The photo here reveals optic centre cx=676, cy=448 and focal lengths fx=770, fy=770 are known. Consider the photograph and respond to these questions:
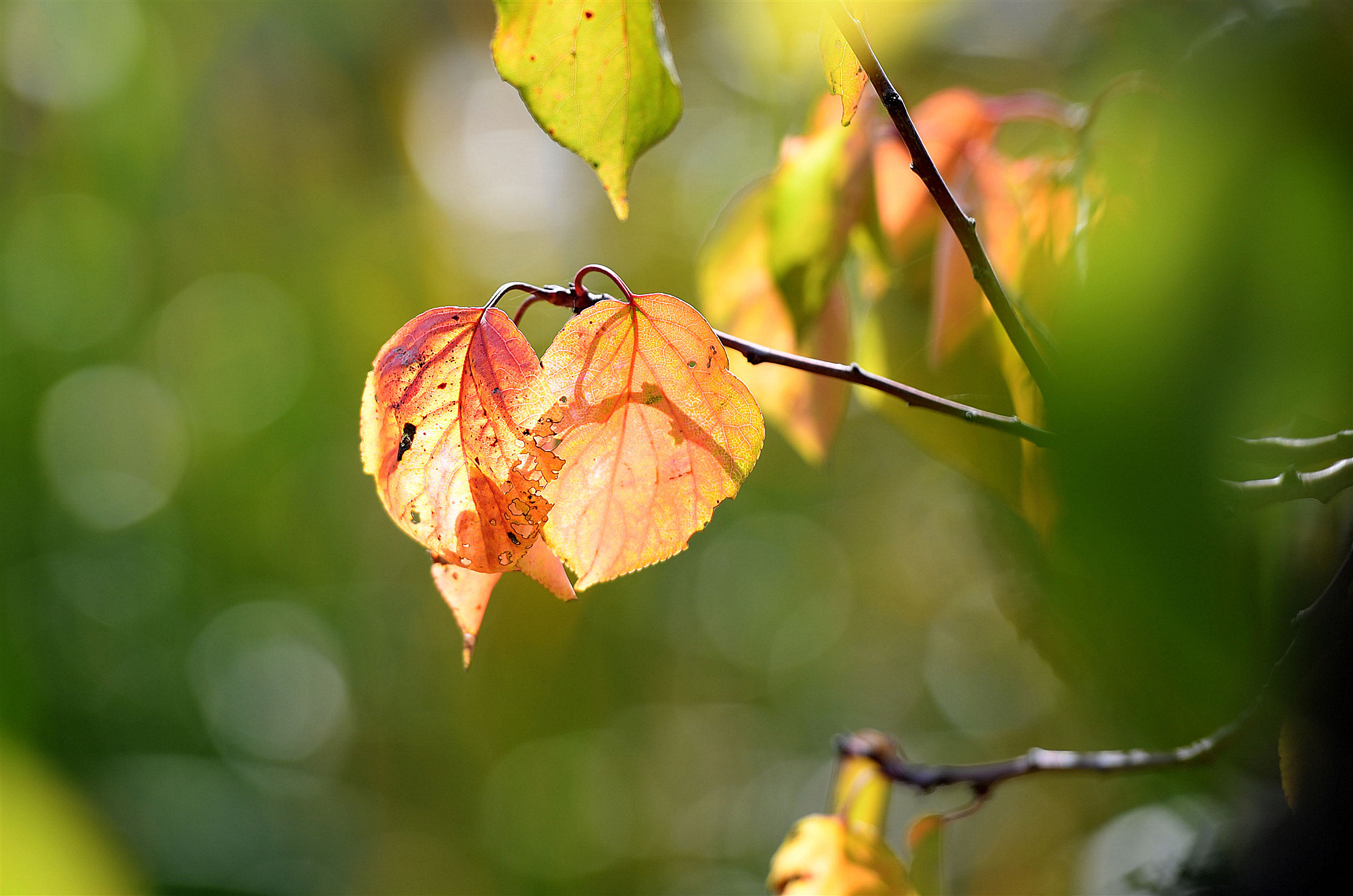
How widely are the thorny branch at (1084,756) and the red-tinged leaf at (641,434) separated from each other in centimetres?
17

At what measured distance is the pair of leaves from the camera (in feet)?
0.80

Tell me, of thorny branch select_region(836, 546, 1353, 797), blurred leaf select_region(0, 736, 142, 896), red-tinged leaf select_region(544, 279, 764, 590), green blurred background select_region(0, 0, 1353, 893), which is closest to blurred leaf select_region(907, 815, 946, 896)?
thorny branch select_region(836, 546, 1353, 797)

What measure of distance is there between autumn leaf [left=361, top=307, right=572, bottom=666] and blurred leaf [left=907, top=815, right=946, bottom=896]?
346mm

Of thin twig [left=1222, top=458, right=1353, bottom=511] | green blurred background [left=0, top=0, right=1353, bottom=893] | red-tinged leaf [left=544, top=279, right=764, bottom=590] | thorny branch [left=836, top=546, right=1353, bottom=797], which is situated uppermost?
green blurred background [left=0, top=0, right=1353, bottom=893]

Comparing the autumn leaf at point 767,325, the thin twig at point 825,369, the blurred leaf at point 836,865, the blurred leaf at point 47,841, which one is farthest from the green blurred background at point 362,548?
the thin twig at point 825,369

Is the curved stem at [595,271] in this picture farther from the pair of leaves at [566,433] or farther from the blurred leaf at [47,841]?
the blurred leaf at [47,841]

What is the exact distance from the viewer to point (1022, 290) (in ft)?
1.31

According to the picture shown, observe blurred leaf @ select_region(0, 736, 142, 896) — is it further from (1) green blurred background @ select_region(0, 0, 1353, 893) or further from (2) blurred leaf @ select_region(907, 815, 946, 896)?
(2) blurred leaf @ select_region(907, 815, 946, 896)

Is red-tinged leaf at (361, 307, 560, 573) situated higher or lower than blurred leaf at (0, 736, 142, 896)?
lower

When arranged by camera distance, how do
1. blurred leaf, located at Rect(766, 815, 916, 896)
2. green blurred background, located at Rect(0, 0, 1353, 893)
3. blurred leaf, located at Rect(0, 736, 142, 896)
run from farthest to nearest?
green blurred background, located at Rect(0, 0, 1353, 893) < blurred leaf, located at Rect(0, 736, 142, 896) < blurred leaf, located at Rect(766, 815, 916, 896)

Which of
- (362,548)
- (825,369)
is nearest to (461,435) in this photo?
(825,369)

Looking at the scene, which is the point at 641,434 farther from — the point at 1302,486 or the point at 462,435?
the point at 1302,486

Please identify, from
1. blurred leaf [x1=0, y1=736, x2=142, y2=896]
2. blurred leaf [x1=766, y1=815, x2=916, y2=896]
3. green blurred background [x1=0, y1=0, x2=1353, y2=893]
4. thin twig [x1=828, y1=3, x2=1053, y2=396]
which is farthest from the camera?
green blurred background [x1=0, y1=0, x2=1353, y2=893]

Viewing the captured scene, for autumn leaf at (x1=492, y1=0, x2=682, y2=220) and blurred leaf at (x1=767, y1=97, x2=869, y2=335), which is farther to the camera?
blurred leaf at (x1=767, y1=97, x2=869, y2=335)
